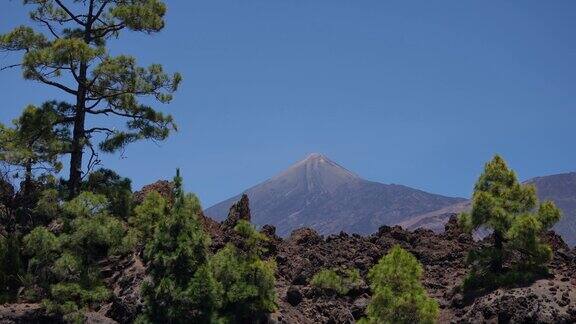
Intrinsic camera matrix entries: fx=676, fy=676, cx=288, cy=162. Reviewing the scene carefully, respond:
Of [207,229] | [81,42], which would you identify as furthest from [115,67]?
[207,229]

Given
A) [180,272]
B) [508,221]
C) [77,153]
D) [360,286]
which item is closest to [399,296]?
[360,286]

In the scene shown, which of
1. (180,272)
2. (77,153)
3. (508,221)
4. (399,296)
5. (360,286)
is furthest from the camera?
(360,286)

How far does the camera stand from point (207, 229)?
33.7m

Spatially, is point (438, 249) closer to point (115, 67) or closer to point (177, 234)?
point (177, 234)

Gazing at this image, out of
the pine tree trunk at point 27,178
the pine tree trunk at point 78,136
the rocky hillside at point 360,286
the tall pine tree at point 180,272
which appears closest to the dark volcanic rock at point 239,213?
the rocky hillside at point 360,286

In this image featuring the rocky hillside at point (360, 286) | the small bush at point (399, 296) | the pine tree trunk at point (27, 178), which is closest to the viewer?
the small bush at point (399, 296)

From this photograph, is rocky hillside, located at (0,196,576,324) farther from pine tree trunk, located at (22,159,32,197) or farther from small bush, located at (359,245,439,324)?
pine tree trunk, located at (22,159,32,197)

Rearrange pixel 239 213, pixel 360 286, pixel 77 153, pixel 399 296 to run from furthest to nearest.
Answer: pixel 239 213 → pixel 360 286 → pixel 77 153 → pixel 399 296

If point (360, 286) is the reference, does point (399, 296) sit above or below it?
below

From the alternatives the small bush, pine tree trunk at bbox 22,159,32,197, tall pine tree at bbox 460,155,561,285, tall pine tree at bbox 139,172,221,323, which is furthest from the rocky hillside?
pine tree trunk at bbox 22,159,32,197

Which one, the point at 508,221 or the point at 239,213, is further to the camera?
the point at 239,213

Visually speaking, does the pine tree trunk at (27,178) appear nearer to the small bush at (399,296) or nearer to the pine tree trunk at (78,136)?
the pine tree trunk at (78,136)

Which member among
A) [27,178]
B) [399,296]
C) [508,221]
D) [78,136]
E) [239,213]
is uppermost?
[78,136]

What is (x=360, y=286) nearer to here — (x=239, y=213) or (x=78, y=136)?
(x=239, y=213)
